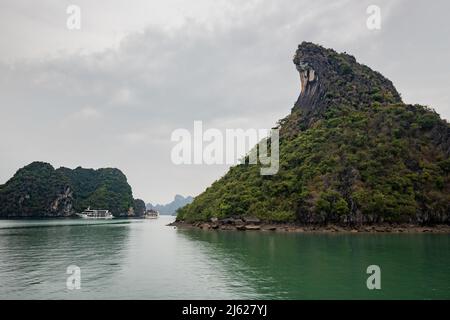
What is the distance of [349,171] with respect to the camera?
257ft

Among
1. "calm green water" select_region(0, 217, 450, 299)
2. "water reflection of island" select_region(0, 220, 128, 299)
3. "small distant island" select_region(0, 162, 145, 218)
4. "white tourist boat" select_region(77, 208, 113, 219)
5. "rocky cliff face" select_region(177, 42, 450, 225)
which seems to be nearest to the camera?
"calm green water" select_region(0, 217, 450, 299)

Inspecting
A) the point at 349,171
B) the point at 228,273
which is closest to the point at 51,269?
the point at 228,273

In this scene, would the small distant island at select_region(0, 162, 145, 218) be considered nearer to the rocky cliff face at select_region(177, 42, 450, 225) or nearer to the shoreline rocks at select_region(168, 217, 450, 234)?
the rocky cliff face at select_region(177, 42, 450, 225)

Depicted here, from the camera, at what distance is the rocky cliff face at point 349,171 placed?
72.1 metres

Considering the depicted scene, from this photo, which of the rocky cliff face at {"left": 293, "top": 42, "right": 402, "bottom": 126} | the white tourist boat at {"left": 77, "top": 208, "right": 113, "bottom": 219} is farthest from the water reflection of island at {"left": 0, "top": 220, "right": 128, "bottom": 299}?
the white tourist boat at {"left": 77, "top": 208, "right": 113, "bottom": 219}

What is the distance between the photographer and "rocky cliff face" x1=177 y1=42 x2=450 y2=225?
7206 cm

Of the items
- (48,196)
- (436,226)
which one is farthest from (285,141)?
(48,196)

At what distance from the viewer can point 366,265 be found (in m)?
29.6

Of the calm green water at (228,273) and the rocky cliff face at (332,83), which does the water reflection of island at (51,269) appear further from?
the rocky cliff face at (332,83)

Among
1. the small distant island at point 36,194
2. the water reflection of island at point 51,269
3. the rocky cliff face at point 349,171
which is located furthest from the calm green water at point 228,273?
the small distant island at point 36,194

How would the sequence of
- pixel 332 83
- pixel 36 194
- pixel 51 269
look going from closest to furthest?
pixel 51 269, pixel 332 83, pixel 36 194

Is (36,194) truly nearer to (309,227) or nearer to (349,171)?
(309,227)
